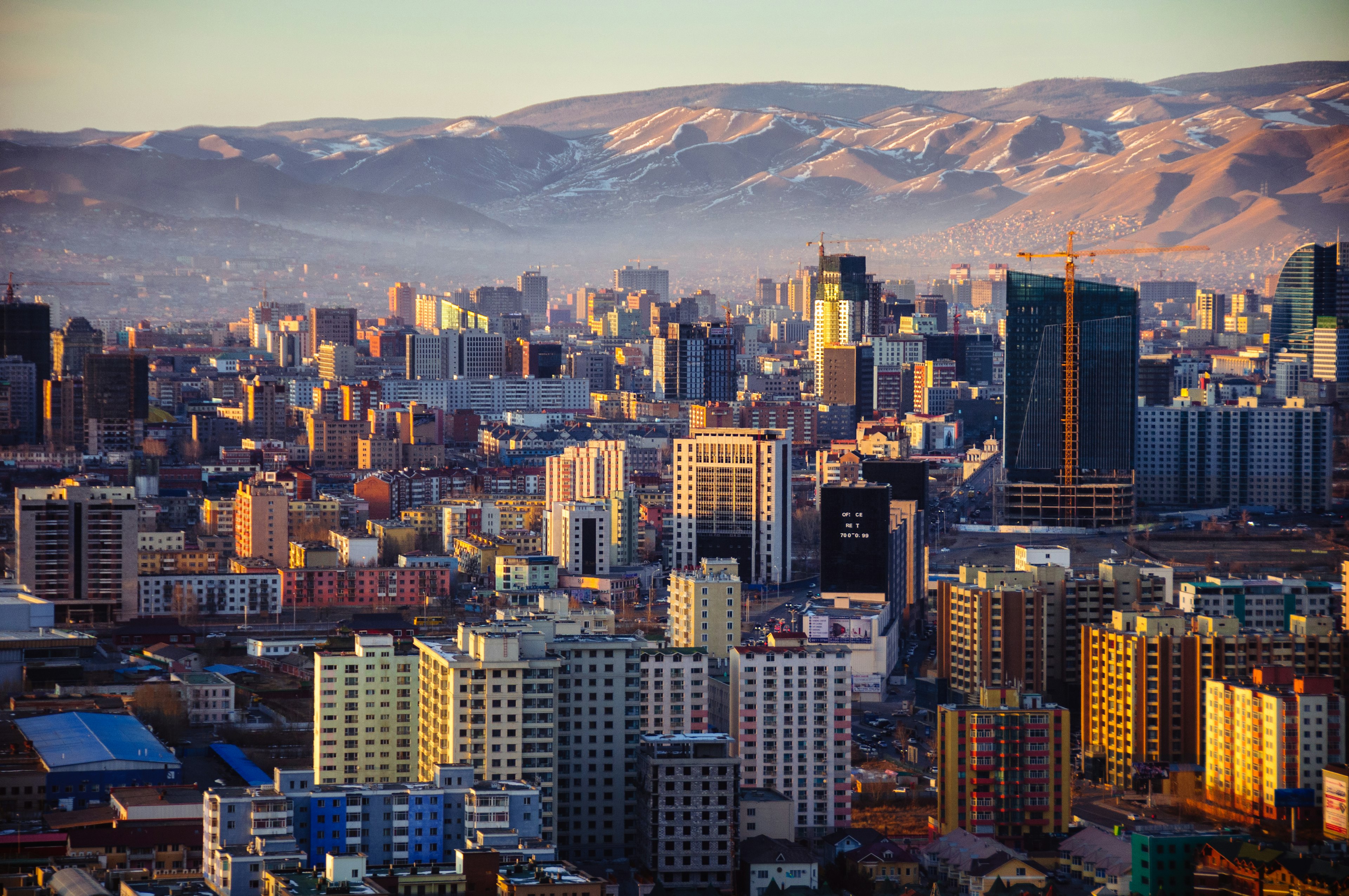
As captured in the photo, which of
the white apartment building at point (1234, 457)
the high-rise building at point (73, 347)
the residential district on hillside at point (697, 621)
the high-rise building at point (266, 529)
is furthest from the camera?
the high-rise building at point (73, 347)

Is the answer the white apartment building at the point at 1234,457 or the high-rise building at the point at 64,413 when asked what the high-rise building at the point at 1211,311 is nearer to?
the white apartment building at the point at 1234,457

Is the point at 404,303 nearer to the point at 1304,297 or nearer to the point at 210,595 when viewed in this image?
the point at 1304,297

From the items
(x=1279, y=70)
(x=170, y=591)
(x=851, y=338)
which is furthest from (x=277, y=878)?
(x=1279, y=70)

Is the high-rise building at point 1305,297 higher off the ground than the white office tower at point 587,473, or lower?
higher

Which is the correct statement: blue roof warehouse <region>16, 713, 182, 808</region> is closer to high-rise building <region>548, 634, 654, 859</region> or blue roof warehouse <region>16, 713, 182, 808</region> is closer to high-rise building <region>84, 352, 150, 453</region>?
high-rise building <region>548, 634, 654, 859</region>

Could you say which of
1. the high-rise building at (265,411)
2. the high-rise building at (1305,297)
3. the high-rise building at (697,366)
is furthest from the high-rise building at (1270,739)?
the high-rise building at (1305,297)

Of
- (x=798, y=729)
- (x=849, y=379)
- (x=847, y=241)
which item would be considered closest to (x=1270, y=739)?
(x=798, y=729)
